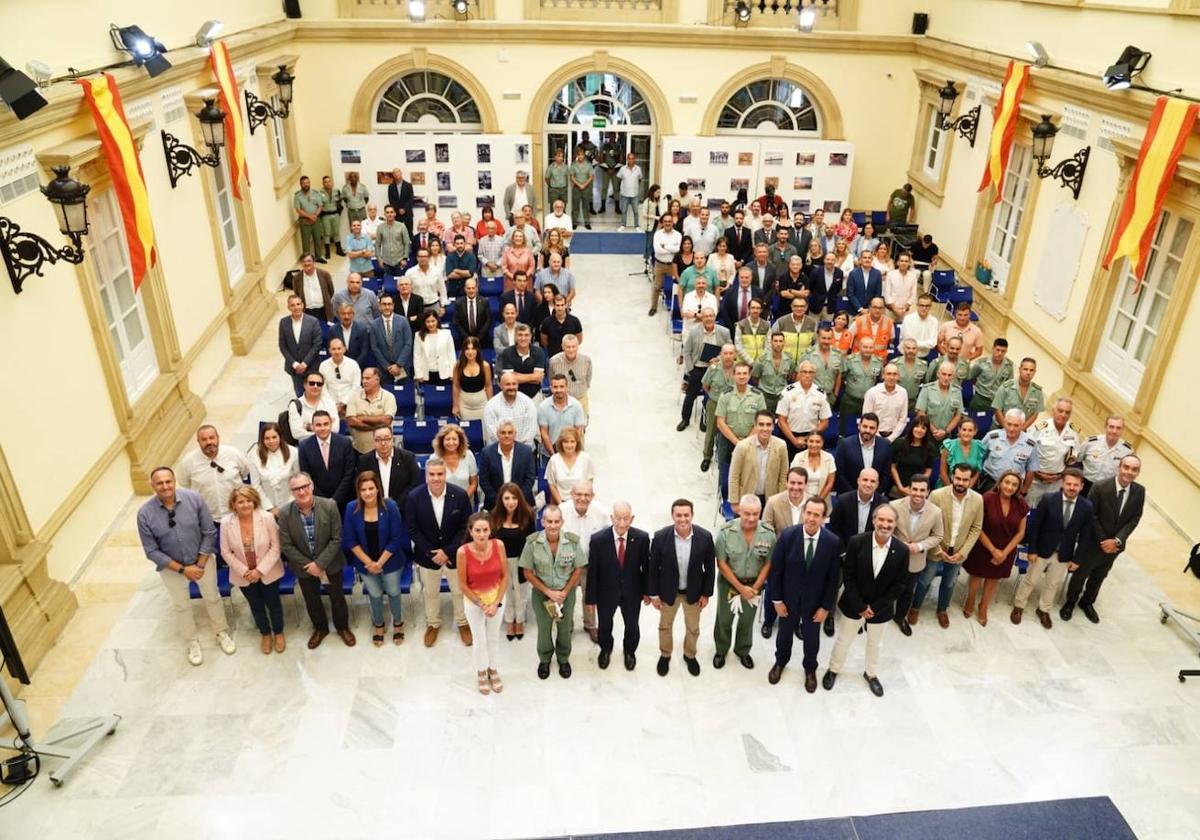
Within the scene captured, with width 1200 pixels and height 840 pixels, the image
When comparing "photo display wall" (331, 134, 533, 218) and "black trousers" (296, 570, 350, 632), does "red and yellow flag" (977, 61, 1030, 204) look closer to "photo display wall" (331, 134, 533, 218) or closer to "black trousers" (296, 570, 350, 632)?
"photo display wall" (331, 134, 533, 218)

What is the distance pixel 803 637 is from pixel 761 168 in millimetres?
12331

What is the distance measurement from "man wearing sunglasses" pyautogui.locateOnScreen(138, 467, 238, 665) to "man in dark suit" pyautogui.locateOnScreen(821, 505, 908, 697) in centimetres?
473

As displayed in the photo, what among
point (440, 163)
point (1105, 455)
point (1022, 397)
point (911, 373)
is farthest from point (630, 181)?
point (1105, 455)

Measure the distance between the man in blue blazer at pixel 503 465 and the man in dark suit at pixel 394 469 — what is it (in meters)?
0.56

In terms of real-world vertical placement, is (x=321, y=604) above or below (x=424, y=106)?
below

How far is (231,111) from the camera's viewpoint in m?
11.3

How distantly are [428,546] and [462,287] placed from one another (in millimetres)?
5586

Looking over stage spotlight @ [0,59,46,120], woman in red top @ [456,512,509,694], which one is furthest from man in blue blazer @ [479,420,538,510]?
stage spotlight @ [0,59,46,120]

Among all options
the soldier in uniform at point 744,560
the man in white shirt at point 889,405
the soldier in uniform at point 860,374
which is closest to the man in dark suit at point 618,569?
the soldier in uniform at point 744,560

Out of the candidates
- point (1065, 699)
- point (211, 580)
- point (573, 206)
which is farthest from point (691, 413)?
point (573, 206)

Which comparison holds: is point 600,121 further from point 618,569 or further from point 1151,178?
point 618,569

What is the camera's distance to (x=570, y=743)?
19.6ft

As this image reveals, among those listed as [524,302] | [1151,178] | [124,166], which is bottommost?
[524,302]

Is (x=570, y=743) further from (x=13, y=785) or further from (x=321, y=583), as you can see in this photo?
(x=13, y=785)
